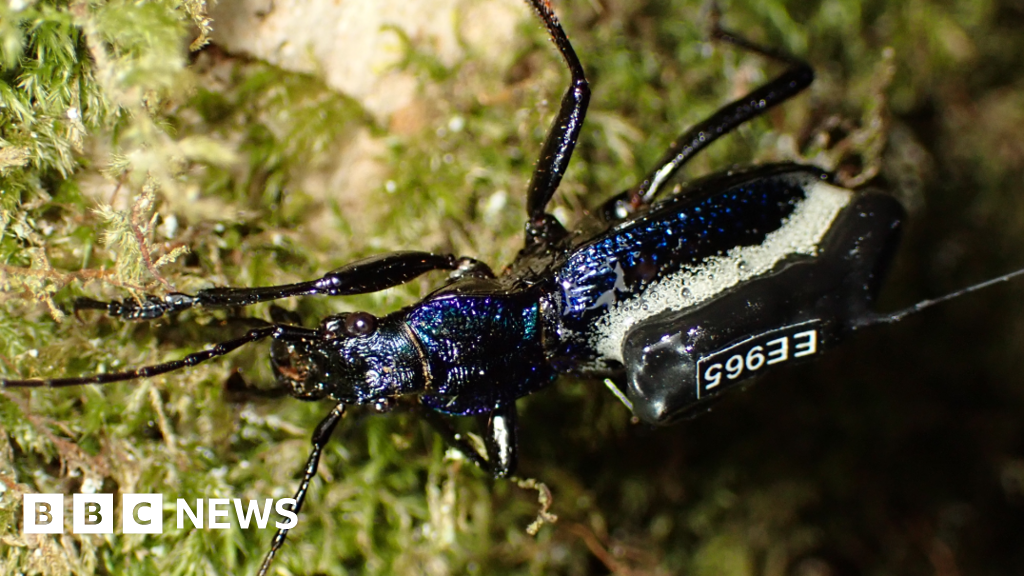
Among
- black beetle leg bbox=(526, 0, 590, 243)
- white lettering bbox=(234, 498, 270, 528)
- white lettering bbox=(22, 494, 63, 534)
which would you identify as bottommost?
white lettering bbox=(234, 498, 270, 528)

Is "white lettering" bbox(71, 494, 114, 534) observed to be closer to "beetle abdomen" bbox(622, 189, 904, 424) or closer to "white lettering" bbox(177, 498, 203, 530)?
"white lettering" bbox(177, 498, 203, 530)

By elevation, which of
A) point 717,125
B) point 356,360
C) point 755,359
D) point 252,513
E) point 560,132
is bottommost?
point 252,513

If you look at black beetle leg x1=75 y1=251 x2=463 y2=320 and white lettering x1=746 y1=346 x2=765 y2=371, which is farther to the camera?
white lettering x1=746 y1=346 x2=765 y2=371

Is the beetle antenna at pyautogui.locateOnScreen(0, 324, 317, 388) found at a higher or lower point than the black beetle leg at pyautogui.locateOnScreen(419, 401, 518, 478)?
higher

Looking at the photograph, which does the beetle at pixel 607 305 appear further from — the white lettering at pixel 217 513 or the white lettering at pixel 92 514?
the white lettering at pixel 92 514

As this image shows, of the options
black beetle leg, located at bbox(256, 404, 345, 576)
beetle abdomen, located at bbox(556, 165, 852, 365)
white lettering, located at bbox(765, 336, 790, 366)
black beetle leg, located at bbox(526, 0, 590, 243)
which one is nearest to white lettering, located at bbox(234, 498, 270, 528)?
black beetle leg, located at bbox(256, 404, 345, 576)

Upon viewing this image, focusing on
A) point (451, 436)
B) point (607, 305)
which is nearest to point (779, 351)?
point (607, 305)

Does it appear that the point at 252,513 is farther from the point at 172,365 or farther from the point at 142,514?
the point at 172,365
